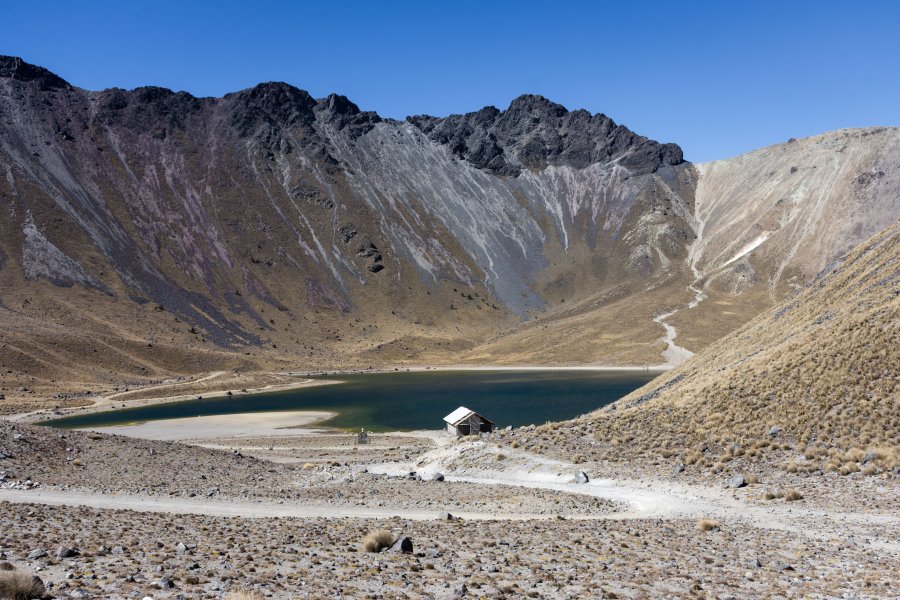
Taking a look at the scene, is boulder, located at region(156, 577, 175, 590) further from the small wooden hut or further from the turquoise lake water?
the turquoise lake water

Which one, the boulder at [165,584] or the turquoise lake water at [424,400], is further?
the turquoise lake water at [424,400]

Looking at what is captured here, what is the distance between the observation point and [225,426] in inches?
2972

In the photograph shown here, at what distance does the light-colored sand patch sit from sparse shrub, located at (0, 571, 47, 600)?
196 feet

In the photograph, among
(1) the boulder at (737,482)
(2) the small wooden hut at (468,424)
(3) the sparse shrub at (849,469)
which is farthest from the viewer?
(2) the small wooden hut at (468,424)

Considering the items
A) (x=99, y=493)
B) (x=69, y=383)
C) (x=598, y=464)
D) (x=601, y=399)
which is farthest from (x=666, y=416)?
(x=69, y=383)

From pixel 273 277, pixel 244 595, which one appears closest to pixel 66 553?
pixel 244 595

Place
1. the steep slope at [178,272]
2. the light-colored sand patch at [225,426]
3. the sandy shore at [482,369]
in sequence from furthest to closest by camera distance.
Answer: the steep slope at [178,272], the sandy shore at [482,369], the light-colored sand patch at [225,426]

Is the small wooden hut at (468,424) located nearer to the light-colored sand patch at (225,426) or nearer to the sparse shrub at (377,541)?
the light-colored sand patch at (225,426)

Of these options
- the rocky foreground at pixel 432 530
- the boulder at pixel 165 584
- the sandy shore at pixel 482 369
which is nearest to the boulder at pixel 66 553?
the rocky foreground at pixel 432 530

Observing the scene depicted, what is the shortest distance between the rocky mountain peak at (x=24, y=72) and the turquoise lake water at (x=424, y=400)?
469ft

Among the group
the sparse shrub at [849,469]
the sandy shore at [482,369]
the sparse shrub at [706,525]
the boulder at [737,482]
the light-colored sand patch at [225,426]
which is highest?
the sparse shrub at [706,525]

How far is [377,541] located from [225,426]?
65.8 meters

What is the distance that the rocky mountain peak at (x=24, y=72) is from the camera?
623ft

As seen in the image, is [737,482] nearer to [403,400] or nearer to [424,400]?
[424,400]
